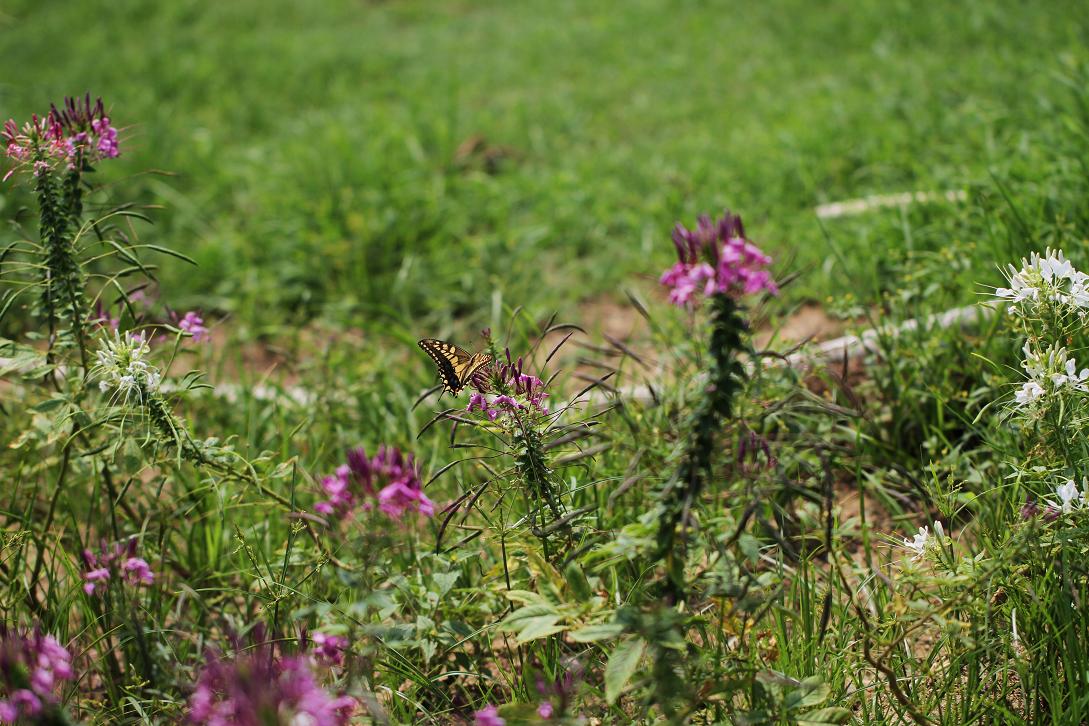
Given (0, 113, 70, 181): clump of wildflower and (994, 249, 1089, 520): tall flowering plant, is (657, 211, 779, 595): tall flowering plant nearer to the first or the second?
(994, 249, 1089, 520): tall flowering plant

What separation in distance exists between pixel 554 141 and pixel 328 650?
4.48 metres

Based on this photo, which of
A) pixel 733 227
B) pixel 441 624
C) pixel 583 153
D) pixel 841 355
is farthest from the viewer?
pixel 583 153

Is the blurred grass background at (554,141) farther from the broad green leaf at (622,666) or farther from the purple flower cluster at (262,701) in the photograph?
the broad green leaf at (622,666)

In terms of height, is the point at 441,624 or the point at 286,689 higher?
the point at 286,689

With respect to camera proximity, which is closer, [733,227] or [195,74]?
[733,227]

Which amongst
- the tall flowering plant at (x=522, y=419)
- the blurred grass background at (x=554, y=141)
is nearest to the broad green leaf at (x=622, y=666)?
the tall flowering plant at (x=522, y=419)

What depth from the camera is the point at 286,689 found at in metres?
1.24

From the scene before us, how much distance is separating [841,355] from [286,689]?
225cm

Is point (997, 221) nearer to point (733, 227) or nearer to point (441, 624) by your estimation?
point (733, 227)

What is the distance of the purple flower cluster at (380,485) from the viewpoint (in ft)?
5.29

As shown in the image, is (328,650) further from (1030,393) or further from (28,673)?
(1030,393)

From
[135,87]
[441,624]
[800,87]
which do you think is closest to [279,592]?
[441,624]

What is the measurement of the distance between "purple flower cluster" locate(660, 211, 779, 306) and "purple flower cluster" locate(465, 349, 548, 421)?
0.47m

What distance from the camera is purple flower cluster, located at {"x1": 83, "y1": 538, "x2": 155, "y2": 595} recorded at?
2.03 meters
